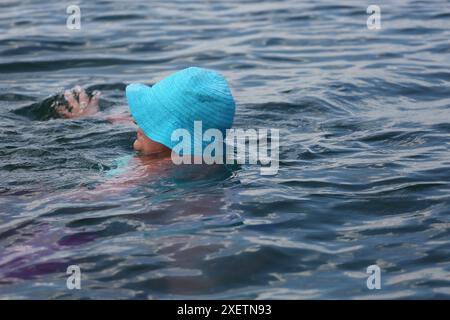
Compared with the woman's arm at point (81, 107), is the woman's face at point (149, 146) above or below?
below

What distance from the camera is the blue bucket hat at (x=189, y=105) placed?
5.97 metres

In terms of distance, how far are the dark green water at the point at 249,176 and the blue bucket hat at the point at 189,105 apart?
0.32m

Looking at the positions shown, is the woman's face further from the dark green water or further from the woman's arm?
the woman's arm

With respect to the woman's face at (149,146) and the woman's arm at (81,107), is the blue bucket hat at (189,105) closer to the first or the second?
the woman's face at (149,146)

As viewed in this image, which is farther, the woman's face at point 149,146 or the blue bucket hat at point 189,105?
the woman's face at point 149,146

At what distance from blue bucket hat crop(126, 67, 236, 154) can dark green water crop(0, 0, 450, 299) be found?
32cm

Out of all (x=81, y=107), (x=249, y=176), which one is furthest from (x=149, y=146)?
(x=81, y=107)

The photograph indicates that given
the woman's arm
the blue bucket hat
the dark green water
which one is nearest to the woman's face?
the blue bucket hat

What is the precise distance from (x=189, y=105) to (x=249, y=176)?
2.25 ft

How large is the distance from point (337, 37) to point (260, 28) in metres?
1.05

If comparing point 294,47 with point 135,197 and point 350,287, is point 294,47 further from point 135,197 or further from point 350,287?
point 350,287

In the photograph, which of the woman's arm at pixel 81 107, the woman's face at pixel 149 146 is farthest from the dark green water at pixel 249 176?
the woman's face at pixel 149 146

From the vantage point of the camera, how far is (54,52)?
10438mm

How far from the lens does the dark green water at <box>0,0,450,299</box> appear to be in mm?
4789
